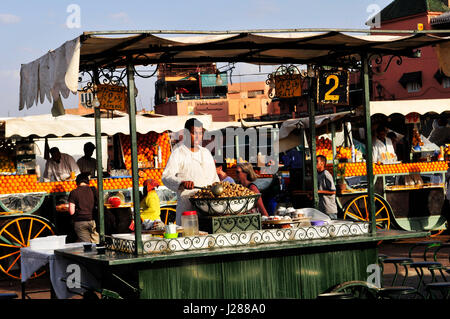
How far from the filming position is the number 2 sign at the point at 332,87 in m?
8.28

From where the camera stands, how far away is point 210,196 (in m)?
6.93

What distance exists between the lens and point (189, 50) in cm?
699

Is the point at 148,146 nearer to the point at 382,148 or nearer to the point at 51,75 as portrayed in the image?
the point at 382,148

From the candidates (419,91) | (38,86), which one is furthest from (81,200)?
(419,91)

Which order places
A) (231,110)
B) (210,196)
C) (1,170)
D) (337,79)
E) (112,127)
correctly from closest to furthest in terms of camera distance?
(210,196), (337,79), (1,170), (112,127), (231,110)

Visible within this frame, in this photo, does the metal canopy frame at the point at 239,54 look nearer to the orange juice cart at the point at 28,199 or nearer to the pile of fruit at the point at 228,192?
the pile of fruit at the point at 228,192

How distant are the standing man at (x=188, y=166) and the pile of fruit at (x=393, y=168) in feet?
20.1

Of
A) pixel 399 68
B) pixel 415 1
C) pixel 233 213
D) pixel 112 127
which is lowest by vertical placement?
pixel 233 213

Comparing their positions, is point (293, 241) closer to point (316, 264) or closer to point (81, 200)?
point (316, 264)

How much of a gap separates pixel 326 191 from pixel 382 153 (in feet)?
7.11

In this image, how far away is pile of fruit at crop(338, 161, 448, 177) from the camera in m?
14.0

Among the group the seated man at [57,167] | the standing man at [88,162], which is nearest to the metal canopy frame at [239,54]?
the seated man at [57,167]

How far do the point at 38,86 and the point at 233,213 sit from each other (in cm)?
213
